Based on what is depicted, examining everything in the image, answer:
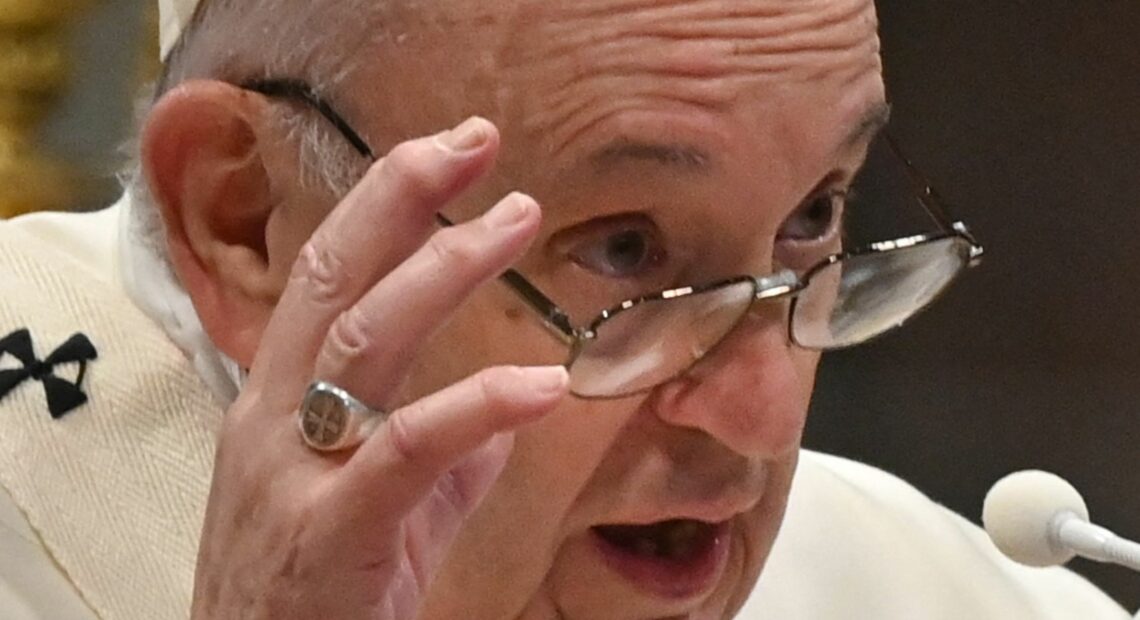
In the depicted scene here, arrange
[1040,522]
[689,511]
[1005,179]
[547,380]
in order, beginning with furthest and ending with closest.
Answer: [1005,179] < [1040,522] < [689,511] < [547,380]

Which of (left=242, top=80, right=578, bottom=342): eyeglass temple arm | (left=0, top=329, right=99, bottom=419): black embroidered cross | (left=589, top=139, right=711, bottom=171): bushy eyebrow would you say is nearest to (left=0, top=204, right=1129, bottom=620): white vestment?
(left=0, top=329, right=99, bottom=419): black embroidered cross

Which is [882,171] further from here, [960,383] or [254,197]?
[960,383]

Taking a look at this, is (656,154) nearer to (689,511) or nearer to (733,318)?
(733,318)

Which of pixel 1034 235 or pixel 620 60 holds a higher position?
pixel 620 60

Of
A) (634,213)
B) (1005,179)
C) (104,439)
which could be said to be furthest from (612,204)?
(1005,179)

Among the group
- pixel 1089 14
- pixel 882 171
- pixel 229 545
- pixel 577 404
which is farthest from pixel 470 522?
pixel 1089 14

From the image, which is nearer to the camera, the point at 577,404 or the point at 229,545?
the point at 229,545

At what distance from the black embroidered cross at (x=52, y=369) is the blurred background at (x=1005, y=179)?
1.79 feet

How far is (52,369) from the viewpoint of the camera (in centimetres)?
104

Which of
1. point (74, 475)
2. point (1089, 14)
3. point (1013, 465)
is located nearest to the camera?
point (74, 475)

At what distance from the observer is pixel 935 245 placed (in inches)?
41.1

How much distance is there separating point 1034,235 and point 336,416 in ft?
4.26

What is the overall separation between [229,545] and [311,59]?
0.28m

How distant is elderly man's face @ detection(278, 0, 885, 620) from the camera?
83 centimetres
